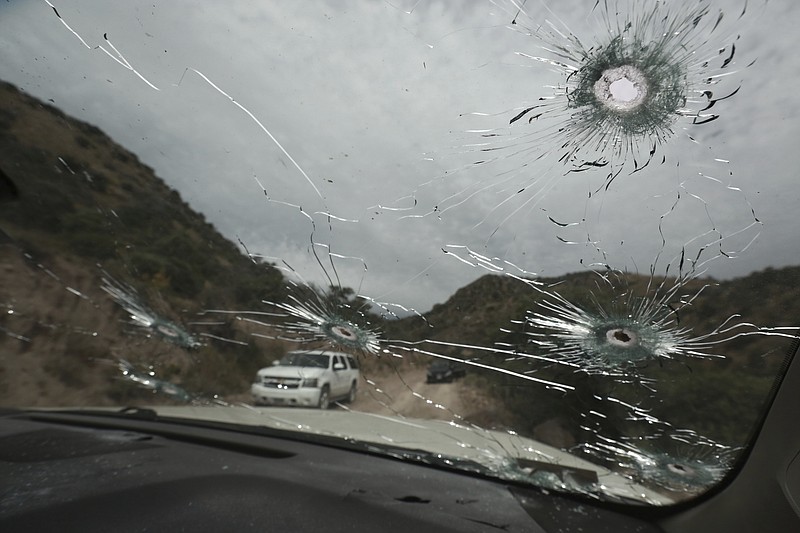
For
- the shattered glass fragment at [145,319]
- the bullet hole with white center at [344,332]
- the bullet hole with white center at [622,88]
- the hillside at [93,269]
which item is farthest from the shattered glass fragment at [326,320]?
the bullet hole with white center at [622,88]

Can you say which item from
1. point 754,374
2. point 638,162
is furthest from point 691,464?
point 638,162

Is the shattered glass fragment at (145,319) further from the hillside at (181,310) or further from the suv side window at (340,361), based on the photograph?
the suv side window at (340,361)

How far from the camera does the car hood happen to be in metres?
2.26

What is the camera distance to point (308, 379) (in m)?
2.51

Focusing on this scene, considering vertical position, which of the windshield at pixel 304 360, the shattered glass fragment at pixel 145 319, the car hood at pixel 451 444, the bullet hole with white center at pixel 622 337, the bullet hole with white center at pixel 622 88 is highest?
the bullet hole with white center at pixel 622 88

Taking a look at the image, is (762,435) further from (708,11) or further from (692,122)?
Answer: (708,11)

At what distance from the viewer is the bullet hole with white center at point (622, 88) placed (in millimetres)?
1577

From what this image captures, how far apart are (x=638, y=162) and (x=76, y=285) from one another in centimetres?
308

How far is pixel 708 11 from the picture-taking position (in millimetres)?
1330

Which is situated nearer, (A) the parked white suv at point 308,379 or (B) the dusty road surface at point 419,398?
(B) the dusty road surface at point 419,398

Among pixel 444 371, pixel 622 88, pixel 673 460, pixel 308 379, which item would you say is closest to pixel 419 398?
pixel 444 371

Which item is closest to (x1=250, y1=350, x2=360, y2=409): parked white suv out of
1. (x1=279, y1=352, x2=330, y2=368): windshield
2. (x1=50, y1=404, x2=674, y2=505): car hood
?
(x1=279, y1=352, x2=330, y2=368): windshield

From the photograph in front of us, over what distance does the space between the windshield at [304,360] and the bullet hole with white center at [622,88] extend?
1757 millimetres

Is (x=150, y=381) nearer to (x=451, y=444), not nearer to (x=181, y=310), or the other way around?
(x=181, y=310)
